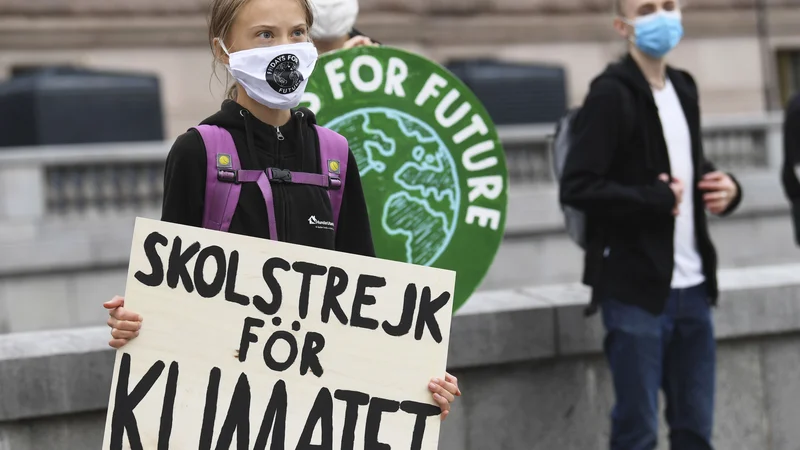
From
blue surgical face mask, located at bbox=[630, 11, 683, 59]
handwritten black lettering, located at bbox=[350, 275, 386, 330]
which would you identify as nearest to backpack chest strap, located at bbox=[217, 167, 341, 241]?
handwritten black lettering, located at bbox=[350, 275, 386, 330]

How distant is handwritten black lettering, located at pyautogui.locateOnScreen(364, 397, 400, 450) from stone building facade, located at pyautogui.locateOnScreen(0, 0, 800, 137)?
1692 centimetres

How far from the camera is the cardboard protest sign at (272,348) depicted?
307cm

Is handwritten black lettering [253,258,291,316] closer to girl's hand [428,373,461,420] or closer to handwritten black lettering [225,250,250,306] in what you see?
handwritten black lettering [225,250,250,306]

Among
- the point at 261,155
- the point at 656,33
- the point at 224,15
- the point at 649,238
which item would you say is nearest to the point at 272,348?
the point at 261,155

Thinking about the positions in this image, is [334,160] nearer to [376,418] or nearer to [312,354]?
[312,354]

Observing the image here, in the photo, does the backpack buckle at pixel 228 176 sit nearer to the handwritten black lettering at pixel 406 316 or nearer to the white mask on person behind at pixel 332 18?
the handwritten black lettering at pixel 406 316

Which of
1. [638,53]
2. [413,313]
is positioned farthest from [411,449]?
[638,53]

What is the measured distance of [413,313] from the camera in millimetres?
3188

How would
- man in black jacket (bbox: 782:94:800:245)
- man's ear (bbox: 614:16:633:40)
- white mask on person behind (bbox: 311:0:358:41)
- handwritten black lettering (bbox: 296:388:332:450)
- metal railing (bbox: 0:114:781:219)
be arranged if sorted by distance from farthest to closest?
metal railing (bbox: 0:114:781:219), man in black jacket (bbox: 782:94:800:245), man's ear (bbox: 614:16:633:40), white mask on person behind (bbox: 311:0:358:41), handwritten black lettering (bbox: 296:388:332:450)

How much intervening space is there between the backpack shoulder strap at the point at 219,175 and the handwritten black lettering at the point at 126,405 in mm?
382

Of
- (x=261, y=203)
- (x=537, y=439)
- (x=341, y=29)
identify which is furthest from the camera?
(x=537, y=439)

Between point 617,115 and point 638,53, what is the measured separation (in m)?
0.35

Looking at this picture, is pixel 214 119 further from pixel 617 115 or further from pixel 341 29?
pixel 617 115

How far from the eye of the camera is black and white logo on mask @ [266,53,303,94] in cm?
311
